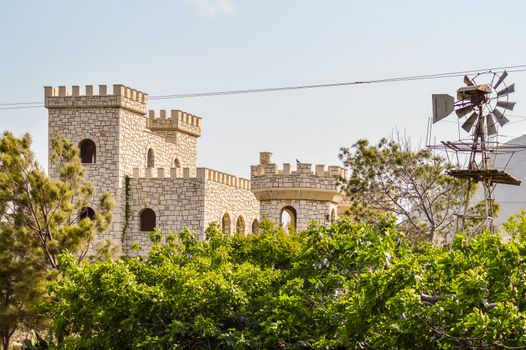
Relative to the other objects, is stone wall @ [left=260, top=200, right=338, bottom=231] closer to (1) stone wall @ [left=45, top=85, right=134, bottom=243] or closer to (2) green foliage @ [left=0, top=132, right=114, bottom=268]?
(1) stone wall @ [left=45, top=85, right=134, bottom=243]

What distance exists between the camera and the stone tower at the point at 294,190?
37.3 m

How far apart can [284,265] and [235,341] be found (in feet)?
24.5

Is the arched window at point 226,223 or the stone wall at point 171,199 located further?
the arched window at point 226,223

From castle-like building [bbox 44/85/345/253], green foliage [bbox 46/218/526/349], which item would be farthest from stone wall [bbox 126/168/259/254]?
green foliage [bbox 46/218/526/349]

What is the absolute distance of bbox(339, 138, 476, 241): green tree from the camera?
33.4 meters

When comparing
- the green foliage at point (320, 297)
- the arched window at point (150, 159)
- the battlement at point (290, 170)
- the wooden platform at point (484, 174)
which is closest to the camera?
the green foliage at point (320, 297)

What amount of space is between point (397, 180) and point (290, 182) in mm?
4966

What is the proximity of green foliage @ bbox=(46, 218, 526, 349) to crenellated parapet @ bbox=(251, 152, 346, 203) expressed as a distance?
1536cm

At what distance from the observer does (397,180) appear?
33.7 m

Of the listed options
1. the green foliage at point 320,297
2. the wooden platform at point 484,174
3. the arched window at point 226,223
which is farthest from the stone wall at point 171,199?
the green foliage at point 320,297

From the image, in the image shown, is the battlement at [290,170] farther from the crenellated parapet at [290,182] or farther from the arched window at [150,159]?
the arched window at [150,159]

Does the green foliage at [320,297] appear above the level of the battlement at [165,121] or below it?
below

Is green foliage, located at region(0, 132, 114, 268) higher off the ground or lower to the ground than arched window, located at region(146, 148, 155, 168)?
lower

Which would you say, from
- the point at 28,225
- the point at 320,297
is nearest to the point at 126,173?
the point at 28,225
